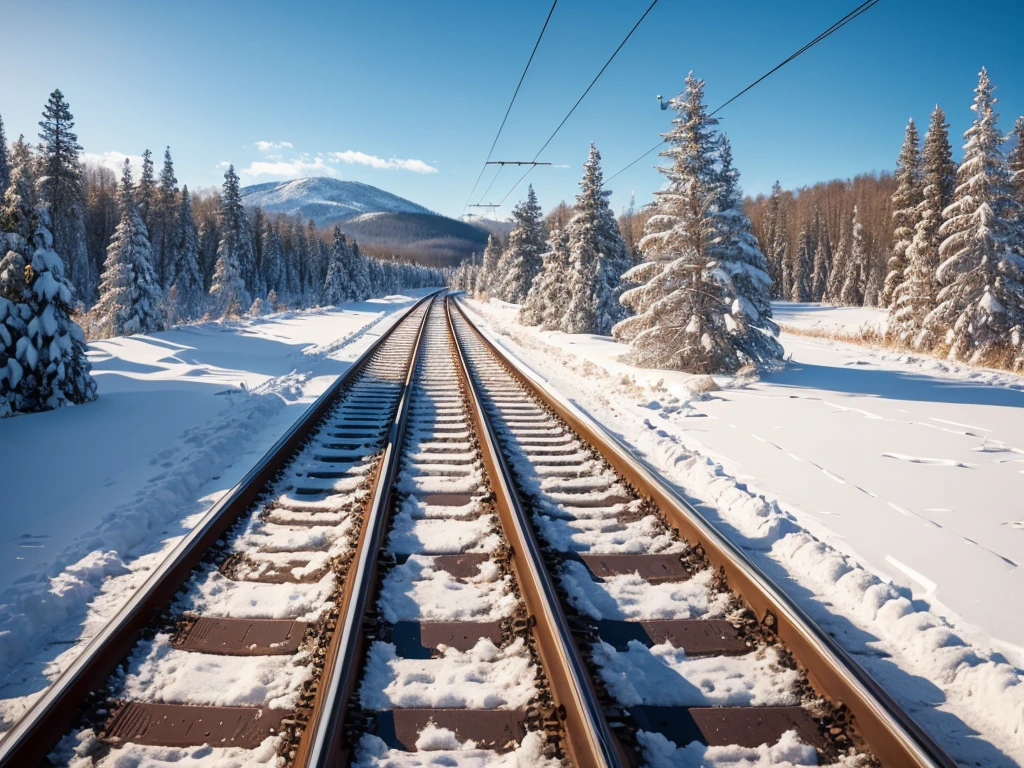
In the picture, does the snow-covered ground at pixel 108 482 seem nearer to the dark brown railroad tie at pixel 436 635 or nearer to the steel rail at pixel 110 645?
the steel rail at pixel 110 645

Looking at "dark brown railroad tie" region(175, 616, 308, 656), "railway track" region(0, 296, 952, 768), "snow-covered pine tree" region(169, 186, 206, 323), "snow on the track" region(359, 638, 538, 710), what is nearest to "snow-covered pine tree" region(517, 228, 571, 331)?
"railway track" region(0, 296, 952, 768)

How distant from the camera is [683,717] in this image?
2.60 meters

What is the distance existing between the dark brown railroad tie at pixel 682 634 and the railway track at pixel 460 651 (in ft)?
0.04

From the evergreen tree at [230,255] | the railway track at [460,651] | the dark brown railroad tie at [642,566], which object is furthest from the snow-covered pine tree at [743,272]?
the evergreen tree at [230,255]

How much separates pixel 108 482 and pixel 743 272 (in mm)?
13189

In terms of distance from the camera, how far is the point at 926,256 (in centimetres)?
2478

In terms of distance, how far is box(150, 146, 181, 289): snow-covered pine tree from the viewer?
59831mm

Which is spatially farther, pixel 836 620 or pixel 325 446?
pixel 325 446

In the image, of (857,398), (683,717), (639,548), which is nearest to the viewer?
(683,717)

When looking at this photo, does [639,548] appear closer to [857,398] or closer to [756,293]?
[857,398]

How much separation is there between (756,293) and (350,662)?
46.0ft

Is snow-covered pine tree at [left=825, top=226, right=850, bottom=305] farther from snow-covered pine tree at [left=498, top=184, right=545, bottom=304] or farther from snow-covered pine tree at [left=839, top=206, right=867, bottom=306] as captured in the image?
snow-covered pine tree at [left=498, top=184, right=545, bottom=304]

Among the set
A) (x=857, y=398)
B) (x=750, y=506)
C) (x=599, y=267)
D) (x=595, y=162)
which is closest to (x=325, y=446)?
(x=750, y=506)

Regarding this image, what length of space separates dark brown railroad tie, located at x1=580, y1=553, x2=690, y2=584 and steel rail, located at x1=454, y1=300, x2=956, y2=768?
266mm
